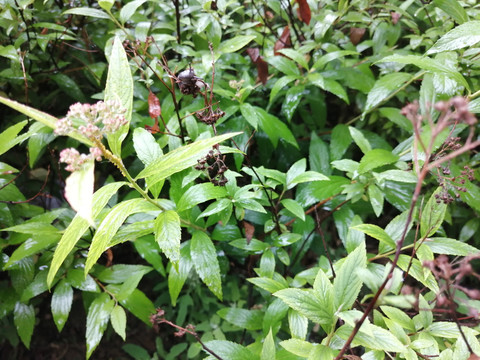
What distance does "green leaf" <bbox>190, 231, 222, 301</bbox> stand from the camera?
92cm

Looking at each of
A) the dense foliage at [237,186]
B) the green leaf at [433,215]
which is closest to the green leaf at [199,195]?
the dense foliage at [237,186]

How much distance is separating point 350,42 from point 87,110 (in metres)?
1.23

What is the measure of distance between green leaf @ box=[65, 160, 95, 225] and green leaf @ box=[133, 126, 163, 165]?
1.04 ft

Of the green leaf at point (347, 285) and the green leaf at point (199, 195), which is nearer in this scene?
the green leaf at point (347, 285)

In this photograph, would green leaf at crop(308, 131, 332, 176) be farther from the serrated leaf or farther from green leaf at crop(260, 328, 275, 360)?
green leaf at crop(260, 328, 275, 360)

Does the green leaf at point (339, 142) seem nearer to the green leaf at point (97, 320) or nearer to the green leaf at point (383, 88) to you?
the green leaf at point (383, 88)

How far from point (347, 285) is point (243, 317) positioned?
20.0 inches

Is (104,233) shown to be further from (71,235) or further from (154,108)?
(154,108)

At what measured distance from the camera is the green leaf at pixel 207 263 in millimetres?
921

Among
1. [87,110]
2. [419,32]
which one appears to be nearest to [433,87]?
[419,32]

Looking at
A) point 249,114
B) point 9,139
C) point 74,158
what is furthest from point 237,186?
point 9,139

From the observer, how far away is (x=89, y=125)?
0.57 meters

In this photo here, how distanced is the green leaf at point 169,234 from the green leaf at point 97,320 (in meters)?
0.42

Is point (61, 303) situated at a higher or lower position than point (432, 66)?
lower
